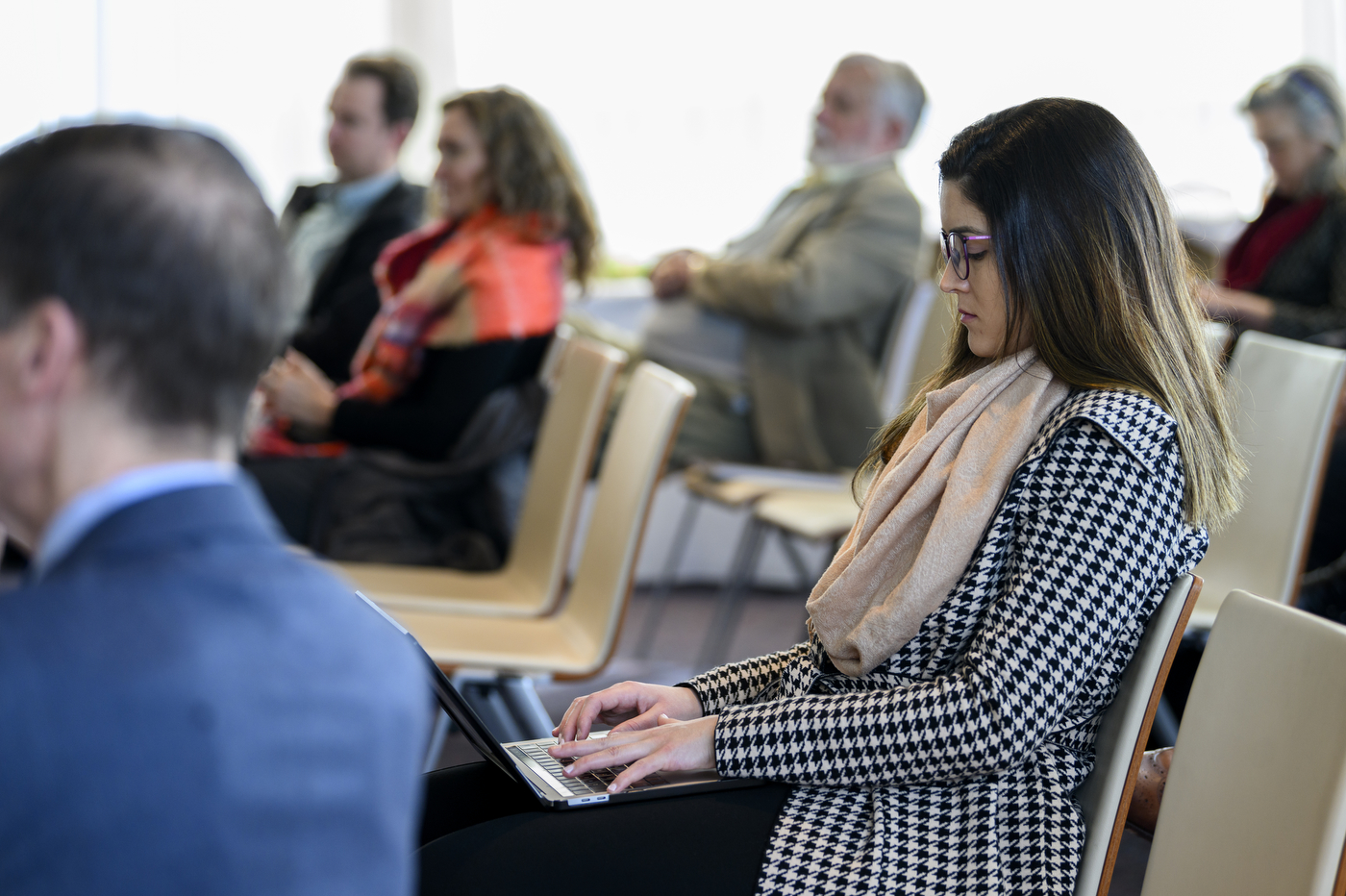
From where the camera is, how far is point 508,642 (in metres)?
2.06

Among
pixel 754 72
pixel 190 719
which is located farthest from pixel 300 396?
pixel 754 72

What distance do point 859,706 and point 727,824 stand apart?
158mm

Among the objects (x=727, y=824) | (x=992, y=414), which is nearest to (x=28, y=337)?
(x=727, y=824)

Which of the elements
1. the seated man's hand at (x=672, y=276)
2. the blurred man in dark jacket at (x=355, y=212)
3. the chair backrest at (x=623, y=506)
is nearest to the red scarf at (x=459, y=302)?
the blurred man in dark jacket at (x=355, y=212)

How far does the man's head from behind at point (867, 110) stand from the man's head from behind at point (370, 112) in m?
1.08

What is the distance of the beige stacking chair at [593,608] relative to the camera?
1.98 meters

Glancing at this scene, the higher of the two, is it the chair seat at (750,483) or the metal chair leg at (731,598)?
the chair seat at (750,483)

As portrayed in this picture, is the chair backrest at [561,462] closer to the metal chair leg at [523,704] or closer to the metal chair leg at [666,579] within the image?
the metal chair leg at [523,704]

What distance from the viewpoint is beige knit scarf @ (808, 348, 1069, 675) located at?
1158mm

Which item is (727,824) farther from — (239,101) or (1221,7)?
(1221,7)

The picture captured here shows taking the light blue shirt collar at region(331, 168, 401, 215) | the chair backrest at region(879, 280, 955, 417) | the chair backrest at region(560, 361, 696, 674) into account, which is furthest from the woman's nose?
the light blue shirt collar at region(331, 168, 401, 215)

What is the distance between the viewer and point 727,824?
1.16 m

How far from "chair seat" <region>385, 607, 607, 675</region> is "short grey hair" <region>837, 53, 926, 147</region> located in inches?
68.9

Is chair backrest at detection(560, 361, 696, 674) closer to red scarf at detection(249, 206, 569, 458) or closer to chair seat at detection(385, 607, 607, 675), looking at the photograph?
chair seat at detection(385, 607, 607, 675)
